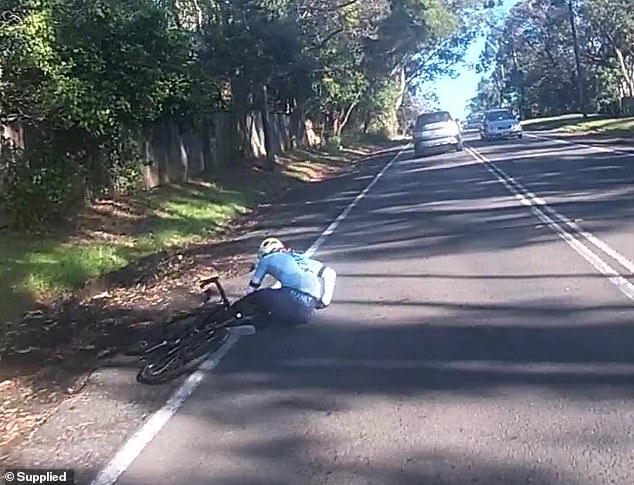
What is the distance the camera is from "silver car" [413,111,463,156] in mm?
42500

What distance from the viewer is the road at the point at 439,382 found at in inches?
228

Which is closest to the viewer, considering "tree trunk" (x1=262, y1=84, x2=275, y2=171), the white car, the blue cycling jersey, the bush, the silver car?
the blue cycling jersey

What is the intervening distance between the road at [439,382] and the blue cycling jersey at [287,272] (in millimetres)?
408

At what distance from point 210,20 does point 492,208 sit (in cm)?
1698

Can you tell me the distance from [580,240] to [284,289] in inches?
214

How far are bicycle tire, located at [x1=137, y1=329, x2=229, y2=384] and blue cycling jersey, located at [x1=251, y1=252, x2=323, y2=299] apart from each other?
2.34 feet

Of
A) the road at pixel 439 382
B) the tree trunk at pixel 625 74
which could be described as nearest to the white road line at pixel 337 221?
the road at pixel 439 382

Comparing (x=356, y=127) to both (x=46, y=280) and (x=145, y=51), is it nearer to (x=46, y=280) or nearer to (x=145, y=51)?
(x=145, y=51)

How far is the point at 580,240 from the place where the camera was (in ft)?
44.8

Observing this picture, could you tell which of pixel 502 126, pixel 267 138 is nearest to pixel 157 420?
pixel 267 138

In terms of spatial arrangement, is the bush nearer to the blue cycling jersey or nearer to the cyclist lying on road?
the cyclist lying on road

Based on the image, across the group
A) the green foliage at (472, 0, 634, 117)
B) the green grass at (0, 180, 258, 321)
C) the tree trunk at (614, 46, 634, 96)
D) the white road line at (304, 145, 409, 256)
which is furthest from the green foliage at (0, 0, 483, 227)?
the tree trunk at (614, 46, 634, 96)

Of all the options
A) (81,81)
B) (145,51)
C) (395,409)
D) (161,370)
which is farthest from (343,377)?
(145,51)

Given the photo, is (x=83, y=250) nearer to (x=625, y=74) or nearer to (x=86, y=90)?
(x=86, y=90)
